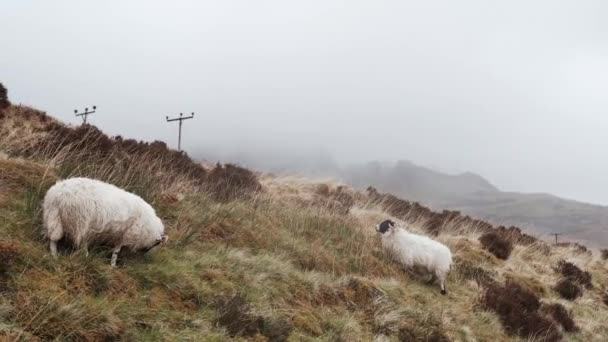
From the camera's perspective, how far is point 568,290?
13.9 metres

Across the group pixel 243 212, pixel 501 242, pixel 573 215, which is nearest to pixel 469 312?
pixel 243 212

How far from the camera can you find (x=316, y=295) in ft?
25.5

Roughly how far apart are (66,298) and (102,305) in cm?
32

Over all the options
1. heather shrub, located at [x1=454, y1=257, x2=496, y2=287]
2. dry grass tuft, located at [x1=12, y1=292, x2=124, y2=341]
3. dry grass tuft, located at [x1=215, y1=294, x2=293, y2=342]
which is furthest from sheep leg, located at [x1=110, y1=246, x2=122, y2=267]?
heather shrub, located at [x1=454, y1=257, x2=496, y2=287]

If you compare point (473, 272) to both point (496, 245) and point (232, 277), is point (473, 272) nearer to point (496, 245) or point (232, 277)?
point (496, 245)

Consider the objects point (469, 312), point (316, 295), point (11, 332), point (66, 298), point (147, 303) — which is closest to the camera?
point (11, 332)

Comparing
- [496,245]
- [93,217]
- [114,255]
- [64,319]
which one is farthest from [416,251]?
[64,319]

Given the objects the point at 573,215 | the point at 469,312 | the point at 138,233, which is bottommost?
the point at 573,215

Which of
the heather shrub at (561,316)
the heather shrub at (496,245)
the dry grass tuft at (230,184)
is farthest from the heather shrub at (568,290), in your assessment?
the dry grass tuft at (230,184)

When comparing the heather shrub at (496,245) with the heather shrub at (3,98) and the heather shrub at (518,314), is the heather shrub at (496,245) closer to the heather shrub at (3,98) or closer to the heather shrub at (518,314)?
the heather shrub at (518,314)

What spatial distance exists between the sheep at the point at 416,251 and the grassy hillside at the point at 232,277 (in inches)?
12.5

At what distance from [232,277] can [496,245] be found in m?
10.5

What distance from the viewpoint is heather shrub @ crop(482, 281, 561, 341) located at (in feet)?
33.5

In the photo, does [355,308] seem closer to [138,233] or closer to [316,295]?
[316,295]
